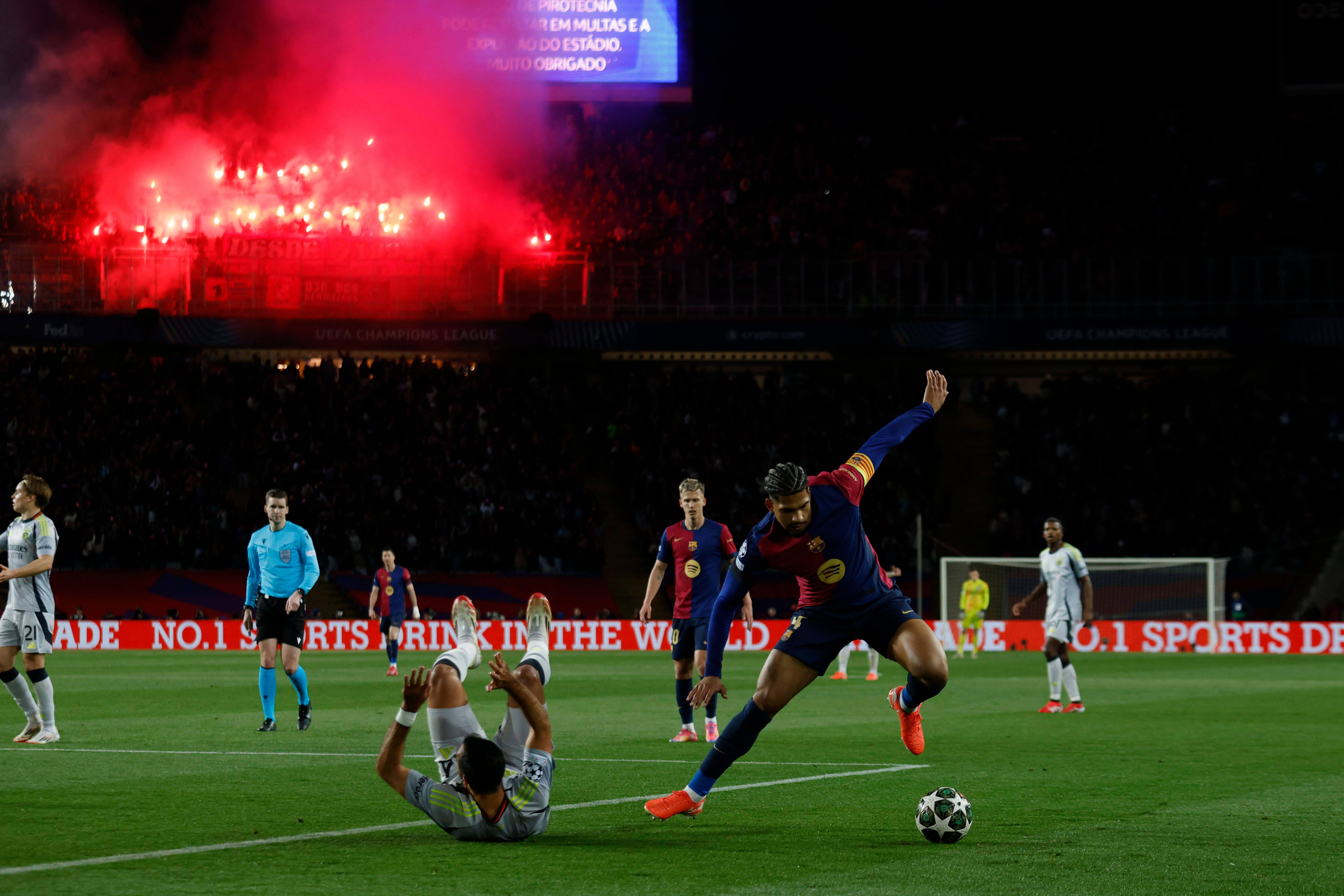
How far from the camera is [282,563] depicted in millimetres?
15336

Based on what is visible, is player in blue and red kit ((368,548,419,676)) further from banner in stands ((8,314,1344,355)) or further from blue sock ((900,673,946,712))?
blue sock ((900,673,946,712))

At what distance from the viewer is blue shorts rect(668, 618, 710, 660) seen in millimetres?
14898

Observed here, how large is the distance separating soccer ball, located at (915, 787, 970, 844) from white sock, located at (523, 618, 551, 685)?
2.05 meters

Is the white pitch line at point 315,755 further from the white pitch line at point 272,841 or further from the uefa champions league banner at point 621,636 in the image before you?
the uefa champions league banner at point 621,636

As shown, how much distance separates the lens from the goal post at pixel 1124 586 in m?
35.1

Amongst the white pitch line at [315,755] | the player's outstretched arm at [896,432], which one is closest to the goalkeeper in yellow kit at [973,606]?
the white pitch line at [315,755]

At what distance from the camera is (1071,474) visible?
40.5m

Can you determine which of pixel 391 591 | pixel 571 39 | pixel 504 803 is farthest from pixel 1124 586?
pixel 504 803

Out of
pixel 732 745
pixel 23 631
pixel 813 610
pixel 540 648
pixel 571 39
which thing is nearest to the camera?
pixel 732 745

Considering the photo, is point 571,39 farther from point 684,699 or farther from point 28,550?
point 28,550

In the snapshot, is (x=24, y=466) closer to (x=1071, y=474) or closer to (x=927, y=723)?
(x=1071, y=474)

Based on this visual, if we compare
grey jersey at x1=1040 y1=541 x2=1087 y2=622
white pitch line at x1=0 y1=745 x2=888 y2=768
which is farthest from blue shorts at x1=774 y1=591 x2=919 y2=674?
grey jersey at x1=1040 y1=541 x2=1087 y2=622

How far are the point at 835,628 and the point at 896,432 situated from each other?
1214mm

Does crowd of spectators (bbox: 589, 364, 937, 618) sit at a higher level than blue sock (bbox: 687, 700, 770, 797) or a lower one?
higher
